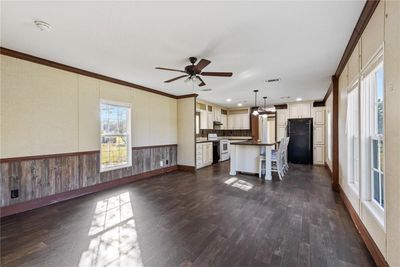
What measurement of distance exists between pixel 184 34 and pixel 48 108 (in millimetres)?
2793

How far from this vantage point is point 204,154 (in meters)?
6.88

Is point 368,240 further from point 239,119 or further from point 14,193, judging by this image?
point 239,119

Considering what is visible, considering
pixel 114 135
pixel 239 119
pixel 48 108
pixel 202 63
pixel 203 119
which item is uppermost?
pixel 202 63

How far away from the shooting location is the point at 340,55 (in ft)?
10.3

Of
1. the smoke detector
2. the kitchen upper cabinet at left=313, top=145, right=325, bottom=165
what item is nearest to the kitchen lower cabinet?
the kitchen upper cabinet at left=313, top=145, right=325, bottom=165

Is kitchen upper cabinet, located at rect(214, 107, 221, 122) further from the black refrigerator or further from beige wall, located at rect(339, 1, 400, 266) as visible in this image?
beige wall, located at rect(339, 1, 400, 266)

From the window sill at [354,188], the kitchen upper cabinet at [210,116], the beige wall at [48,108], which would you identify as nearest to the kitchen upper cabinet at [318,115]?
the kitchen upper cabinet at [210,116]

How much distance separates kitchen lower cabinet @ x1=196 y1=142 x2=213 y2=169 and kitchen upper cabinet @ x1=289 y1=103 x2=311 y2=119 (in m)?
3.52

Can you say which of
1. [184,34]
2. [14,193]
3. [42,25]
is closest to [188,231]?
[184,34]

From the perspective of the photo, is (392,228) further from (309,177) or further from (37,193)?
(37,193)

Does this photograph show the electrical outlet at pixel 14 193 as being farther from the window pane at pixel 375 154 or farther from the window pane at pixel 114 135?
the window pane at pixel 375 154

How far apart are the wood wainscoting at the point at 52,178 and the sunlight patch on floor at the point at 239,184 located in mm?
2496

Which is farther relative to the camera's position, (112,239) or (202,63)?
(202,63)

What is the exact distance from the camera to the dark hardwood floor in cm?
190
